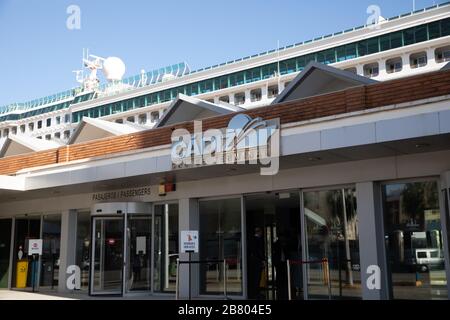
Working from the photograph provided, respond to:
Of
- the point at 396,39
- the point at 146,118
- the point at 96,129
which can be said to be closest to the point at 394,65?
the point at 396,39

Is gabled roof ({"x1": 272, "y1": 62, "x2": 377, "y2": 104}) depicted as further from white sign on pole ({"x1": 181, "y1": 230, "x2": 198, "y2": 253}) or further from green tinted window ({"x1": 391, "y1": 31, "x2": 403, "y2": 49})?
green tinted window ({"x1": 391, "y1": 31, "x2": 403, "y2": 49})

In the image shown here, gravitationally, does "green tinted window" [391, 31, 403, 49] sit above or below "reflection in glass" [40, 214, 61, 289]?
above

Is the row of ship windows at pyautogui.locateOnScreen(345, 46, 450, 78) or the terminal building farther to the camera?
the row of ship windows at pyautogui.locateOnScreen(345, 46, 450, 78)

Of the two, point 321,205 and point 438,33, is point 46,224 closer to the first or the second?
point 321,205

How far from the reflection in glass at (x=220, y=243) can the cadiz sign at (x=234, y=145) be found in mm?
2006

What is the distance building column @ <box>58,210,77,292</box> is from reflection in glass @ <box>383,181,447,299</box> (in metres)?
10.1

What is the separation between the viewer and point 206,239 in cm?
1418

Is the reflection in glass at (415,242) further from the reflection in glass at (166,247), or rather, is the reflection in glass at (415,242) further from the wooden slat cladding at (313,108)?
the reflection in glass at (166,247)

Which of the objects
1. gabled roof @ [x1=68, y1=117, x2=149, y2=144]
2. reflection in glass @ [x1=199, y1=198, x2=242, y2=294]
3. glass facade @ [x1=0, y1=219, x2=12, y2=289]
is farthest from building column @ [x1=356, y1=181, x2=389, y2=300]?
glass facade @ [x1=0, y1=219, x2=12, y2=289]

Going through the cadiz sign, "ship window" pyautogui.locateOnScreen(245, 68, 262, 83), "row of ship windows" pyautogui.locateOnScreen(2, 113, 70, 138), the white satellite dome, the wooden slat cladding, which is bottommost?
the cadiz sign

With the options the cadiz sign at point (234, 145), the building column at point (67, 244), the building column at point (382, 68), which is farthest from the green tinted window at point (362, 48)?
the cadiz sign at point (234, 145)

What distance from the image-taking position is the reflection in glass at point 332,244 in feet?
38.0

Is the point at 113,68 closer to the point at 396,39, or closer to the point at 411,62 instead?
the point at 396,39

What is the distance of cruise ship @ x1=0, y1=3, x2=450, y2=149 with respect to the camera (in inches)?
2403
